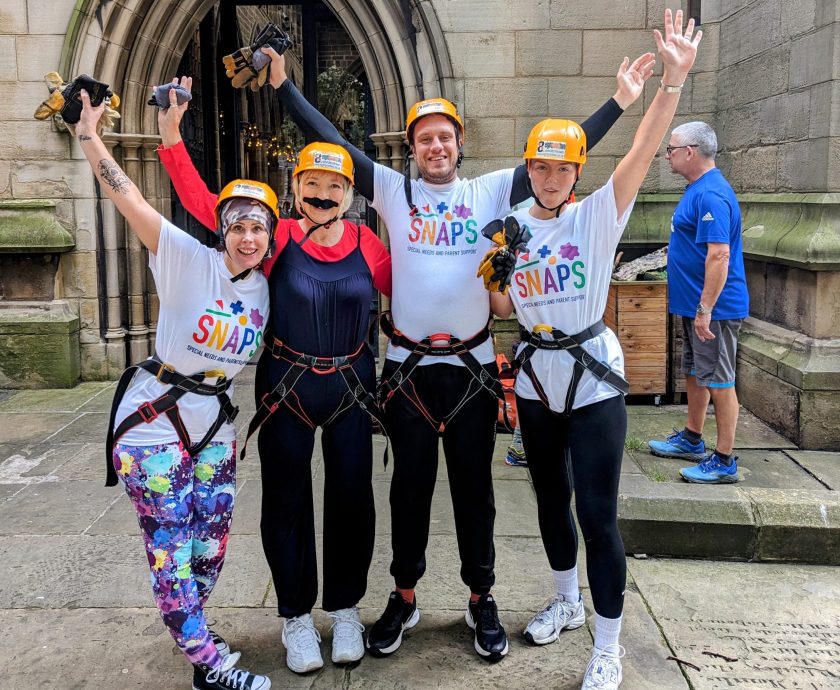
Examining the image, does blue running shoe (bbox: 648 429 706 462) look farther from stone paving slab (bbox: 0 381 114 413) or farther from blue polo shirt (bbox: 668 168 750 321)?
stone paving slab (bbox: 0 381 114 413)

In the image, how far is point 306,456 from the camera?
2830 mm

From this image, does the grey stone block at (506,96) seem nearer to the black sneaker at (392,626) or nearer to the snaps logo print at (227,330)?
the snaps logo print at (227,330)

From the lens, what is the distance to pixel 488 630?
295 centimetres

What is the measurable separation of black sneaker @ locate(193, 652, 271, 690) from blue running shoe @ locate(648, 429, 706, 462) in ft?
10.1

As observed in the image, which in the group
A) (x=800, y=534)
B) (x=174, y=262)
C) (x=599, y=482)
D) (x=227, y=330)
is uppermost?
(x=174, y=262)

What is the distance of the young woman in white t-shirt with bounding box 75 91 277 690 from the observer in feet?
8.36

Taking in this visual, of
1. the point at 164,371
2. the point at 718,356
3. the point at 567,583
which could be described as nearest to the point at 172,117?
the point at 164,371

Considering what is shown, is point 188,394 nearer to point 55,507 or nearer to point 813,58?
point 55,507

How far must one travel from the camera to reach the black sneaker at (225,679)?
2.67 m

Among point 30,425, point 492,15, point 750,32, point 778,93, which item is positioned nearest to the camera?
point 778,93

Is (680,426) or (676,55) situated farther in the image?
(680,426)

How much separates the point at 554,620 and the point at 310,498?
1.04 metres

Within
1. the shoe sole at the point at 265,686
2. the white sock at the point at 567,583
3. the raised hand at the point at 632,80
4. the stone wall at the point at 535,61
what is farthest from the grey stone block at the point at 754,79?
the shoe sole at the point at 265,686

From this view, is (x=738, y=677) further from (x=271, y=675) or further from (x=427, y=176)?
(x=427, y=176)
